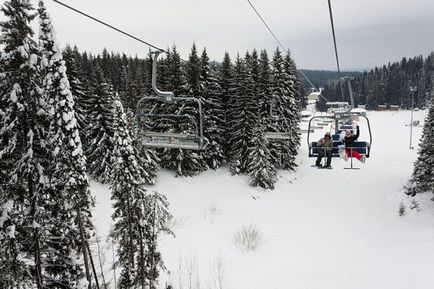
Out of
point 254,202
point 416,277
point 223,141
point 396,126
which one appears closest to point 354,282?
point 416,277

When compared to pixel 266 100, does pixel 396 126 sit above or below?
below

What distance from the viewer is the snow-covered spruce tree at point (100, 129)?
38812 mm

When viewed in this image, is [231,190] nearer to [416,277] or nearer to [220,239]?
[220,239]

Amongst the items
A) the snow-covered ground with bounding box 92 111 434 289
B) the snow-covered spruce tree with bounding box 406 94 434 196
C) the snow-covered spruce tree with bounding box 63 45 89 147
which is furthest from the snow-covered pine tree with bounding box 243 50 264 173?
the snow-covered spruce tree with bounding box 63 45 89 147

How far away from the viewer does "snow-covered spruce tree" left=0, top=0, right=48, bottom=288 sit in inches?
557

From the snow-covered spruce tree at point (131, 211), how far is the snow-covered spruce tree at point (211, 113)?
22.7 metres

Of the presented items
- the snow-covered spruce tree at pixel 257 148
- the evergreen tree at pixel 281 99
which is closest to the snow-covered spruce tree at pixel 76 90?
the snow-covered spruce tree at pixel 257 148

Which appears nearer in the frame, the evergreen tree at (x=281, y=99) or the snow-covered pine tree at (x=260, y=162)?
the snow-covered pine tree at (x=260, y=162)

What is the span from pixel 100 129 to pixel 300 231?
23.8 m

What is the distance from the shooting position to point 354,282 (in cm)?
2453

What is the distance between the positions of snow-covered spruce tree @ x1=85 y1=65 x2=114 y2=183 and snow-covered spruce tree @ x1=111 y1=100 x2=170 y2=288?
62.0 ft

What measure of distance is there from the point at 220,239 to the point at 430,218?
19.2 metres

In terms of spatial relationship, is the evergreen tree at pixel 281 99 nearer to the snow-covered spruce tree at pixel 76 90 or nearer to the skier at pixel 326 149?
the snow-covered spruce tree at pixel 76 90

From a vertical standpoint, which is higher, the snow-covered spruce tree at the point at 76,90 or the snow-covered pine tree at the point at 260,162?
the snow-covered spruce tree at the point at 76,90
